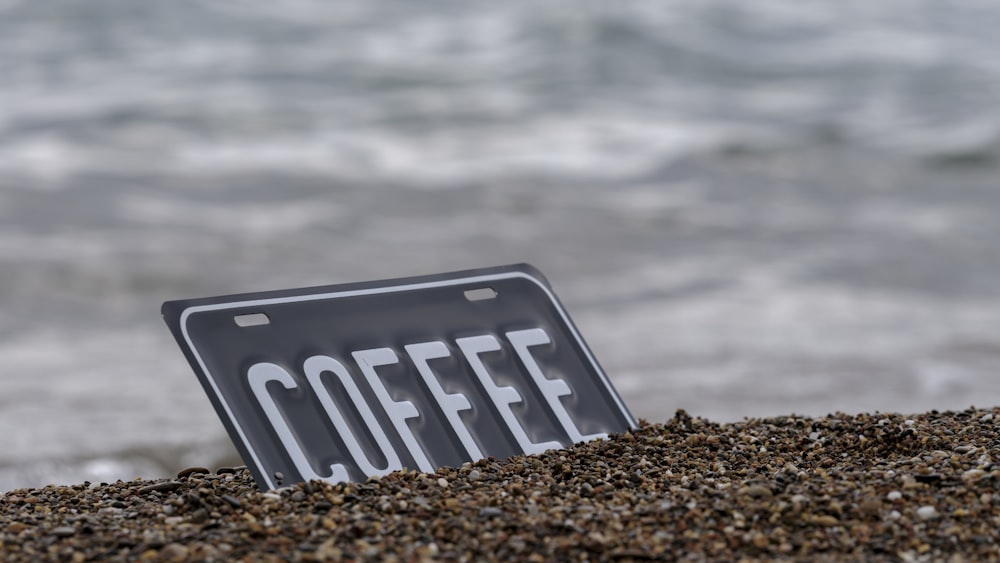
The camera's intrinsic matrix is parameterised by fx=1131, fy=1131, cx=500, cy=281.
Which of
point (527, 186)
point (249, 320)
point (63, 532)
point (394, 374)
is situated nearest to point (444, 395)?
point (394, 374)

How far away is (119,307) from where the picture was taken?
4.48 m

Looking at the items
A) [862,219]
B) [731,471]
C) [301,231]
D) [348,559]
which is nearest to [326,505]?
[348,559]

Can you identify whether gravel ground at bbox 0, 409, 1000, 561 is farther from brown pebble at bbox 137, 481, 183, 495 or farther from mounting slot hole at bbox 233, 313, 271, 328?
mounting slot hole at bbox 233, 313, 271, 328

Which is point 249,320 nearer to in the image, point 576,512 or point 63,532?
point 63,532

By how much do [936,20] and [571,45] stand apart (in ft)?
11.5

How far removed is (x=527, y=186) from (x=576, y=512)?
5.13m

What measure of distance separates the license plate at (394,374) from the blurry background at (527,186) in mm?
1328

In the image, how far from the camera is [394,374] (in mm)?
1688

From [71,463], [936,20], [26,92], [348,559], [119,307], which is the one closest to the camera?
[348,559]

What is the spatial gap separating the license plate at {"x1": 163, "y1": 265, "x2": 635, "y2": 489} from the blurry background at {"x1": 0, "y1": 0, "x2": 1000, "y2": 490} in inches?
52.3

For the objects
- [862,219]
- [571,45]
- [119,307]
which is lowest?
[862,219]

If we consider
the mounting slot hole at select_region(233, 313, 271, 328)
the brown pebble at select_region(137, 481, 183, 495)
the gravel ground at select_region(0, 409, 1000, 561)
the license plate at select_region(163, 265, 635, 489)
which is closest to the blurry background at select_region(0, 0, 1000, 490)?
the mounting slot hole at select_region(233, 313, 271, 328)

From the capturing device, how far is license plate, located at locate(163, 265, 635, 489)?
1.54 metres

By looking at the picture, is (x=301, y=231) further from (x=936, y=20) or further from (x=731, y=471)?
(x=936, y=20)
